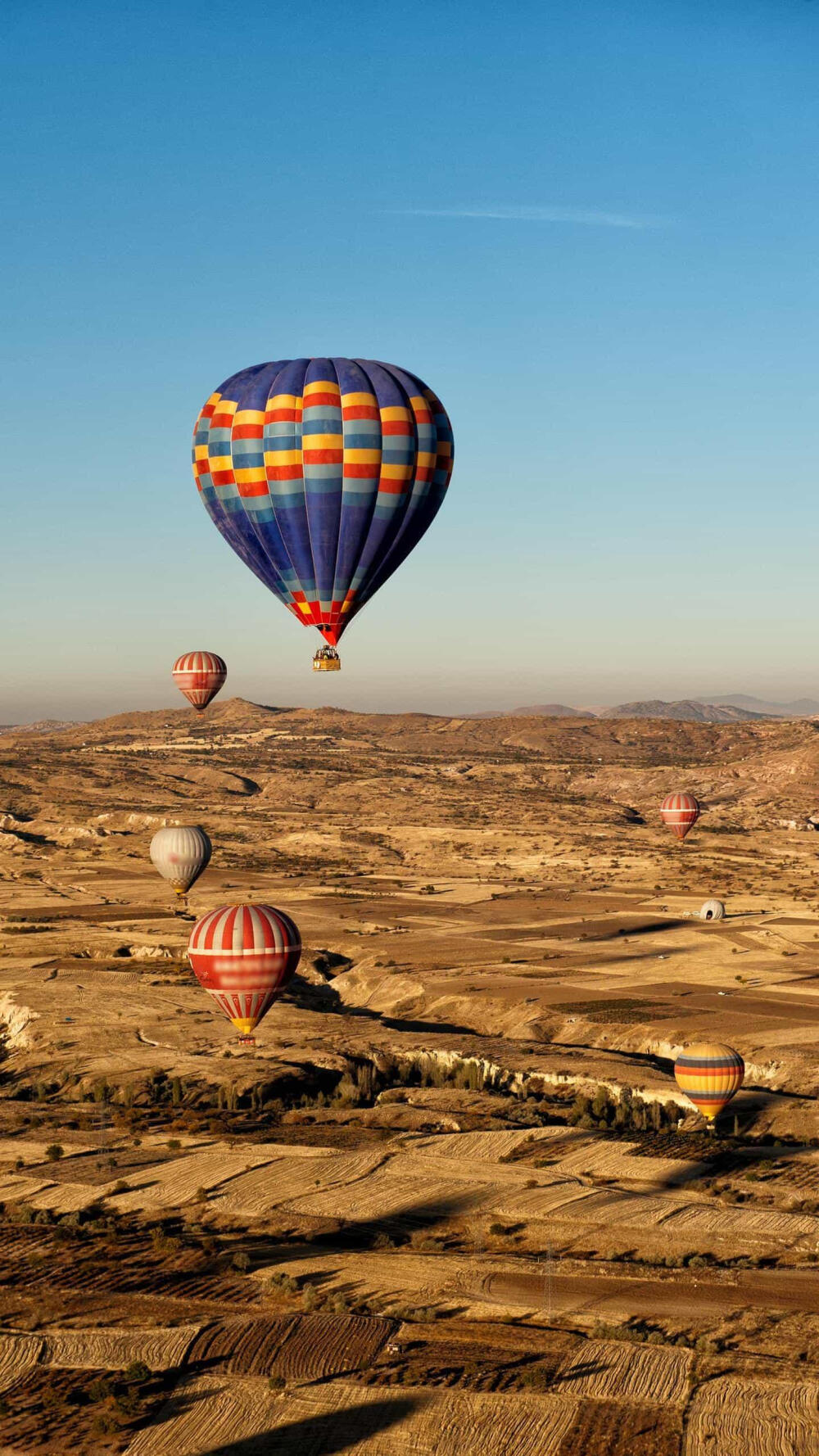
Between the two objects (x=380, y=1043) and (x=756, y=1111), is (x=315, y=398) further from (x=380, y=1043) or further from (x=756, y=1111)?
(x=756, y=1111)

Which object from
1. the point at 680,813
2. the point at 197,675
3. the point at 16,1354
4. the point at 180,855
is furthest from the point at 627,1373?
the point at 680,813

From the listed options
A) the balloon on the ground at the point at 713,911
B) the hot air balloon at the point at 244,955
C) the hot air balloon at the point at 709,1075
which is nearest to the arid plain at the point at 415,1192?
the balloon on the ground at the point at 713,911

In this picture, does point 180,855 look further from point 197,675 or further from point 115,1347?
point 115,1347

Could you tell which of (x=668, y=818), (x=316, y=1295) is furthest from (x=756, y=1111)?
(x=668, y=818)

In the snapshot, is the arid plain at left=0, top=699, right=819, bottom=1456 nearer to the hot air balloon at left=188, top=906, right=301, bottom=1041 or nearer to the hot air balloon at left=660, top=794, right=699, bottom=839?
the hot air balloon at left=188, top=906, right=301, bottom=1041

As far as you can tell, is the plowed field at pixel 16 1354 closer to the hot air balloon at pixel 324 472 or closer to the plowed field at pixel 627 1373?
the plowed field at pixel 627 1373

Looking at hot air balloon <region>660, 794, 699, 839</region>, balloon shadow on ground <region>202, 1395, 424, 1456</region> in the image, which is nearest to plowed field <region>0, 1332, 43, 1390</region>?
balloon shadow on ground <region>202, 1395, 424, 1456</region>
